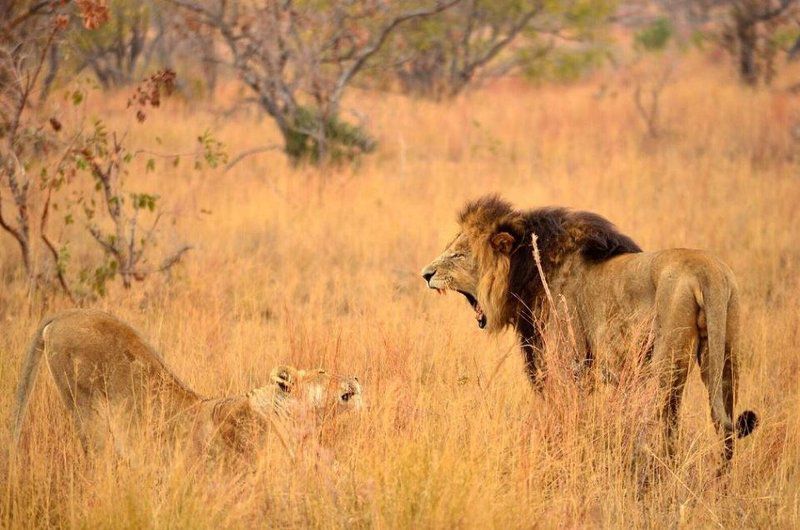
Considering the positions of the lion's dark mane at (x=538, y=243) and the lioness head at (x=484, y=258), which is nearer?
the lion's dark mane at (x=538, y=243)

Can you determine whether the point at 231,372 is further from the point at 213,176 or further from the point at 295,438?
the point at 213,176

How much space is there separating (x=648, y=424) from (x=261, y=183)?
722 cm

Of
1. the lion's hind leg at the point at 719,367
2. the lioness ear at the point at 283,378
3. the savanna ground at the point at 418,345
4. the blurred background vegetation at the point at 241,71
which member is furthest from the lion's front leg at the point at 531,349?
the blurred background vegetation at the point at 241,71

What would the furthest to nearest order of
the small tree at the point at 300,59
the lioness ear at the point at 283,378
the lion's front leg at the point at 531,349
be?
the small tree at the point at 300,59 → the lion's front leg at the point at 531,349 → the lioness ear at the point at 283,378

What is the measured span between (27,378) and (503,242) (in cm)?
221

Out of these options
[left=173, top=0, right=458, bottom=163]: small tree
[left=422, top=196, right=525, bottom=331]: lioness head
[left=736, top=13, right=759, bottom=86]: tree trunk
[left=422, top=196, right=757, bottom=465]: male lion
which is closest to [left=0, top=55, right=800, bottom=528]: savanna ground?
[left=422, top=196, right=757, bottom=465]: male lion

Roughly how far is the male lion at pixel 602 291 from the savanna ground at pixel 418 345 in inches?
8.8

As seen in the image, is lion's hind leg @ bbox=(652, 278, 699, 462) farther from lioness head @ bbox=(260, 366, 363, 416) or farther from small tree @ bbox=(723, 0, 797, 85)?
small tree @ bbox=(723, 0, 797, 85)

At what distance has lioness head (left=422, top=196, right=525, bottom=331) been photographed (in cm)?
526

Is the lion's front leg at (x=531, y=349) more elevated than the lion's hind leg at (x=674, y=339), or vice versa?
the lion's hind leg at (x=674, y=339)

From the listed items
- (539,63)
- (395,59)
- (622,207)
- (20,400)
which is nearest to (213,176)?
(622,207)

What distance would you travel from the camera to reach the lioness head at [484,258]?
17.3 feet

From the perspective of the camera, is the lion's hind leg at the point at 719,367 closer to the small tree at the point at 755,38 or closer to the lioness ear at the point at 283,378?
the lioness ear at the point at 283,378

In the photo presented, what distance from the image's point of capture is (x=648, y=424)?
4.64 metres
